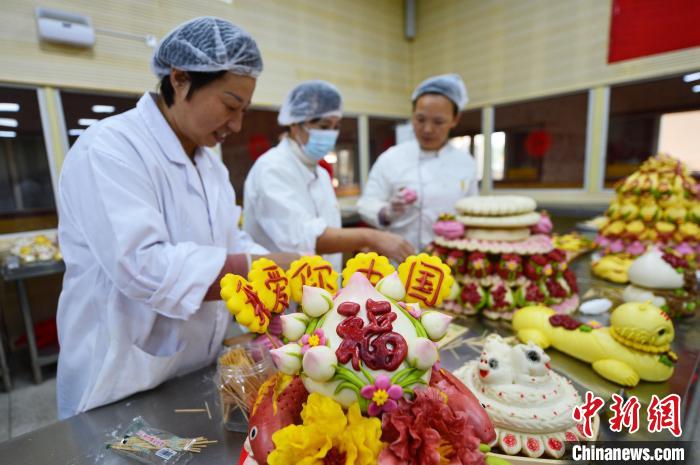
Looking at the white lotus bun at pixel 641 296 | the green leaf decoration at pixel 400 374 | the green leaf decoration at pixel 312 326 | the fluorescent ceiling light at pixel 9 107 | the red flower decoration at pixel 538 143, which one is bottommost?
the white lotus bun at pixel 641 296

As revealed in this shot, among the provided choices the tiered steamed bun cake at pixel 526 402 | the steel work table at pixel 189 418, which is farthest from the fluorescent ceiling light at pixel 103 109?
the tiered steamed bun cake at pixel 526 402

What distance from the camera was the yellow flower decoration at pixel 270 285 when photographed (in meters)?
0.81

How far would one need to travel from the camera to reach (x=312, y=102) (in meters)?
2.24

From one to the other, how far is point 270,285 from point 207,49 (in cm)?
91

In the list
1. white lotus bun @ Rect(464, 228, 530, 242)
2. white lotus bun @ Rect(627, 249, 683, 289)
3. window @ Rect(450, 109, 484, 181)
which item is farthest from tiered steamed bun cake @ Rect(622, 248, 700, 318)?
window @ Rect(450, 109, 484, 181)

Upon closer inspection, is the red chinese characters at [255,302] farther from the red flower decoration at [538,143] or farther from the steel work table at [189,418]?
the red flower decoration at [538,143]

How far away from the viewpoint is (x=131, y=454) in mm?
938

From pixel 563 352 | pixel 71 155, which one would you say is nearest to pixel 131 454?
pixel 71 155

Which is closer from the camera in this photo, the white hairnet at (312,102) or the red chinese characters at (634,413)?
the red chinese characters at (634,413)

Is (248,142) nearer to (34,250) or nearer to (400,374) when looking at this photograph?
(34,250)

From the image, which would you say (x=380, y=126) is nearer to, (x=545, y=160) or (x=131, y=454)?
(x=545, y=160)

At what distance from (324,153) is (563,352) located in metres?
1.63

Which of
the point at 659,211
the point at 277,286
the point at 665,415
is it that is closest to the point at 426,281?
the point at 277,286

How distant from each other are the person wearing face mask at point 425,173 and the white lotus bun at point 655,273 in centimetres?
129
